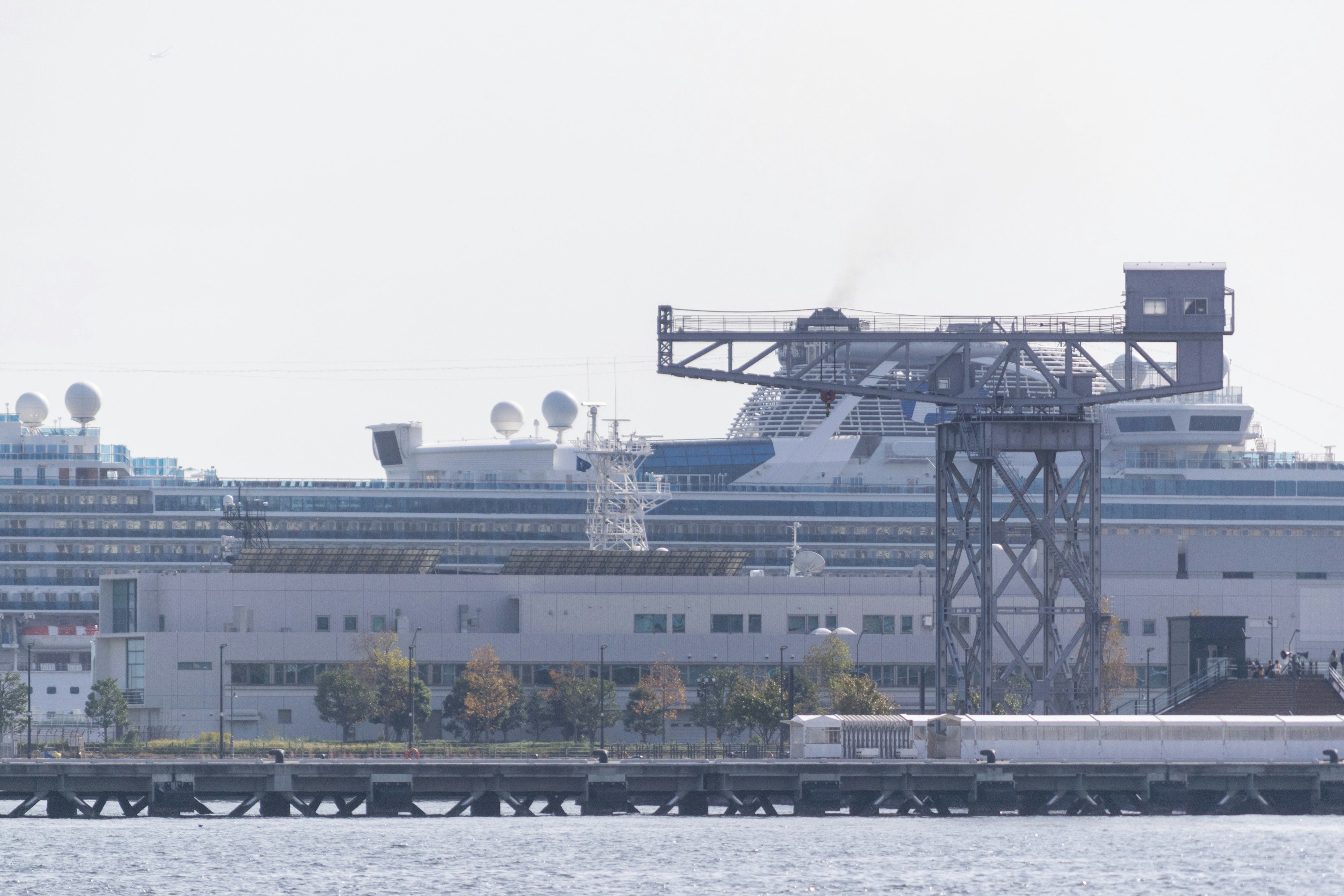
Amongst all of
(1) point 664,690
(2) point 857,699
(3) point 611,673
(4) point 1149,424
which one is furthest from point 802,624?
(4) point 1149,424

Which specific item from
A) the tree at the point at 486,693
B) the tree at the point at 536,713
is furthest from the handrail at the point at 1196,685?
the tree at the point at 486,693

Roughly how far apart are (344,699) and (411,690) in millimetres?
5914

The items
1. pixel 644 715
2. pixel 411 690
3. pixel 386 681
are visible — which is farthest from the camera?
pixel 386 681

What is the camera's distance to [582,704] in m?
131

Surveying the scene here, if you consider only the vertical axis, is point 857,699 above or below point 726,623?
below

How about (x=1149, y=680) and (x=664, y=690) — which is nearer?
(x=1149, y=680)

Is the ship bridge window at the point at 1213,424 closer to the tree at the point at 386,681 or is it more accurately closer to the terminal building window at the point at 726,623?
the terminal building window at the point at 726,623

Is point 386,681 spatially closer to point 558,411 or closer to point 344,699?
point 344,699

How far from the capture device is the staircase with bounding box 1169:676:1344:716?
10412 centimetres

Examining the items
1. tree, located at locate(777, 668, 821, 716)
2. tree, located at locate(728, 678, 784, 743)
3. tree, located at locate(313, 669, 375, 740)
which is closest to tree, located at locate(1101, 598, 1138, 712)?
tree, located at locate(777, 668, 821, 716)

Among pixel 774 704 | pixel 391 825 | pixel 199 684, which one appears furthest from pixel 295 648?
pixel 391 825

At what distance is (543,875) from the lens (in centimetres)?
7731

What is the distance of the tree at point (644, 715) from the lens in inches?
5118

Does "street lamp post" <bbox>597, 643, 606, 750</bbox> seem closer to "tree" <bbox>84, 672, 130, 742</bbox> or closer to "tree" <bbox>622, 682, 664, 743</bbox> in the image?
"tree" <bbox>622, 682, 664, 743</bbox>
